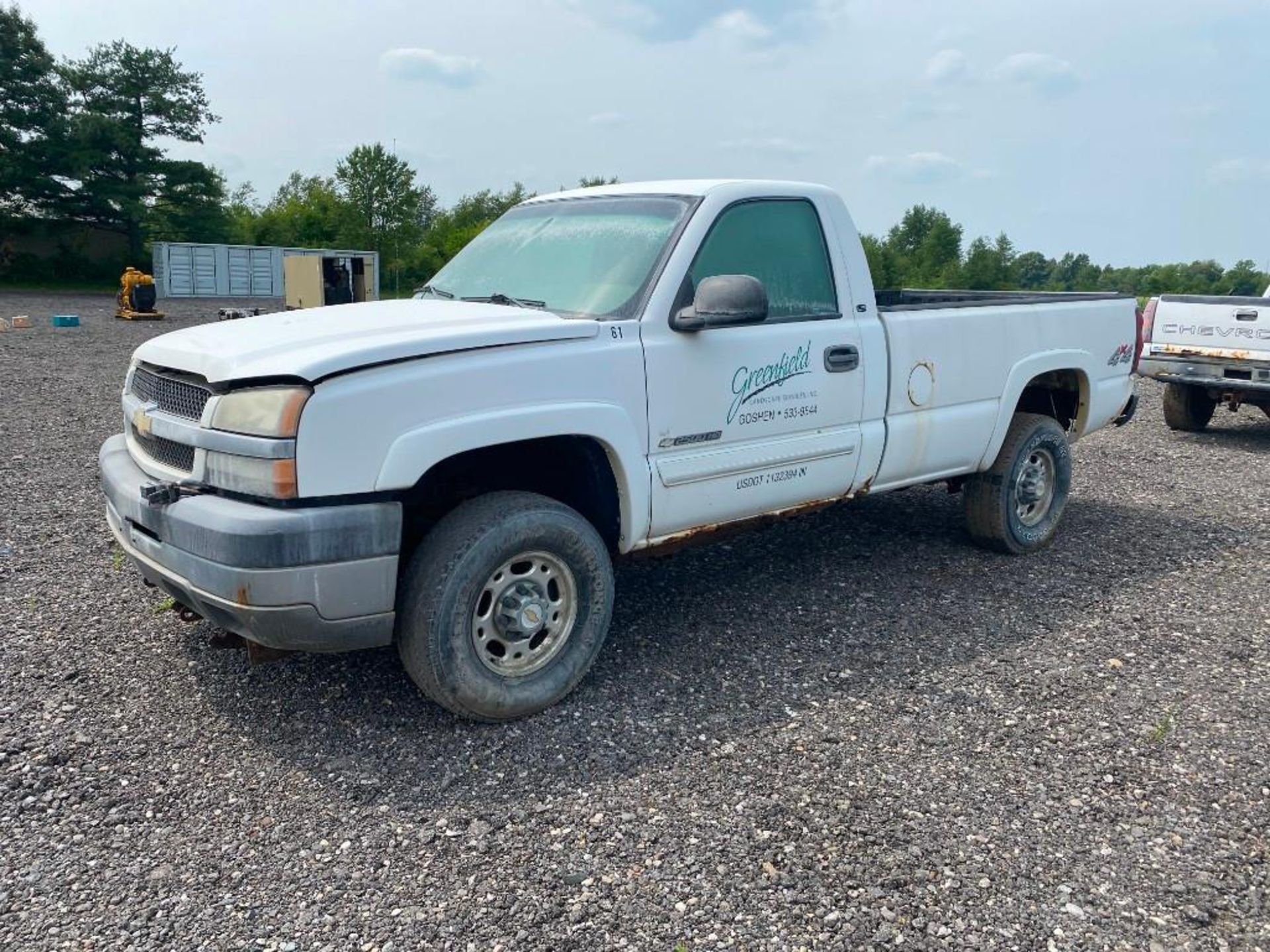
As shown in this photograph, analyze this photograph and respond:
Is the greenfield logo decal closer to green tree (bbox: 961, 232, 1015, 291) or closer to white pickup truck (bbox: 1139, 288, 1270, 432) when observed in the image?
white pickup truck (bbox: 1139, 288, 1270, 432)

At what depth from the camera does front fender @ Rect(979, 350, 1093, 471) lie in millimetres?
5574

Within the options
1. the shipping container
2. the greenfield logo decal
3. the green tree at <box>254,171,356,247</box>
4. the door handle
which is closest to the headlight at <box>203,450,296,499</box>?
the greenfield logo decal

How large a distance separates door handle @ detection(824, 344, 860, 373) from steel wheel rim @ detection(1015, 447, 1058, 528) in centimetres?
181

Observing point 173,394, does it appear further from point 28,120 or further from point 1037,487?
point 28,120

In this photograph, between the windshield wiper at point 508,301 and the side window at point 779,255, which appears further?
the side window at point 779,255

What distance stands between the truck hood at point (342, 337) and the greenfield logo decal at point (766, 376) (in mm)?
722

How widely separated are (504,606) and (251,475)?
101 cm

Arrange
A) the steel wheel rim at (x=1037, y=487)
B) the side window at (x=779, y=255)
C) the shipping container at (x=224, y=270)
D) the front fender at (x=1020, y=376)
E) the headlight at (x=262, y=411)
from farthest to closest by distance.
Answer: the shipping container at (x=224, y=270) < the steel wheel rim at (x=1037, y=487) < the front fender at (x=1020, y=376) < the side window at (x=779, y=255) < the headlight at (x=262, y=411)

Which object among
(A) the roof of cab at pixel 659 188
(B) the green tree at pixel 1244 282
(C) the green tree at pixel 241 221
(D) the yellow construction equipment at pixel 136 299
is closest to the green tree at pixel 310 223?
(C) the green tree at pixel 241 221

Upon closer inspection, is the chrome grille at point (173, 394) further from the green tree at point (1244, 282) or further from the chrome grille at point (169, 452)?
the green tree at point (1244, 282)

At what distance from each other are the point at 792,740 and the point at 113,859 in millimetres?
2202

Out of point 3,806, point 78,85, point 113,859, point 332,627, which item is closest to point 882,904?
point 332,627

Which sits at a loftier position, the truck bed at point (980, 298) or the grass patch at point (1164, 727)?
the truck bed at point (980, 298)

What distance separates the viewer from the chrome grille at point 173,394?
3502 millimetres
